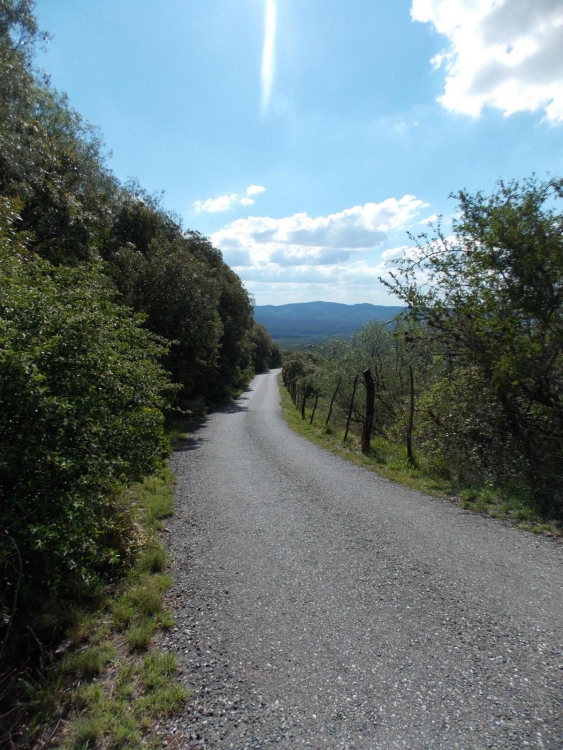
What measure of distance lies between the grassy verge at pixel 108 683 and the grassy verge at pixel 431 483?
4962 mm

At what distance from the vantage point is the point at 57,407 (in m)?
2.79

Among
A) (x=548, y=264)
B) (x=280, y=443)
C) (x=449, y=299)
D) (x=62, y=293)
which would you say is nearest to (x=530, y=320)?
(x=548, y=264)

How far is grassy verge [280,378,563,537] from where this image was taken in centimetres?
577

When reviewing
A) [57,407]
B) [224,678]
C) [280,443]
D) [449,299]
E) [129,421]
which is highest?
[449,299]

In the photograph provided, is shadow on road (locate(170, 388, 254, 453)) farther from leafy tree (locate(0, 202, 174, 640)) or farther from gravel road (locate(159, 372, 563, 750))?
leafy tree (locate(0, 202, 174, 640))

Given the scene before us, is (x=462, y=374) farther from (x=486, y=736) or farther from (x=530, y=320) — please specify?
(x=486, y=736)

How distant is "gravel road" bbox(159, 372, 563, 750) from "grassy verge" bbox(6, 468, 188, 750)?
16cm

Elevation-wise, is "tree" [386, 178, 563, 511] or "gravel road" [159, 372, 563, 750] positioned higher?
"tree" [386, 178, 563, 511]

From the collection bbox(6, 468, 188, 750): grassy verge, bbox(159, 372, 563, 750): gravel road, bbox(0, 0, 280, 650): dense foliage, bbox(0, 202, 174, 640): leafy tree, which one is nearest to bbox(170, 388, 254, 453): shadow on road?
bbox(159, 372, 563, 750): gravel road

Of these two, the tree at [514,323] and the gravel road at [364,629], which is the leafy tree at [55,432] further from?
the tree at [514,323]

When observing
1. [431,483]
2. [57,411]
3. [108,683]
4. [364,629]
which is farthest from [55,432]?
[431,483]

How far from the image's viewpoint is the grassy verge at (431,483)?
18.9 ft

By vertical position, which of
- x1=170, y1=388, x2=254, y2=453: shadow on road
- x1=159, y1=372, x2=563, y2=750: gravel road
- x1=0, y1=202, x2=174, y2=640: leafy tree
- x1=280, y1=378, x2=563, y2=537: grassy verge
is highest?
x1=0, y1=202, x2=174, y2=640: leafy tree

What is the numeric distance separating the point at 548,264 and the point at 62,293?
6.81 metres
